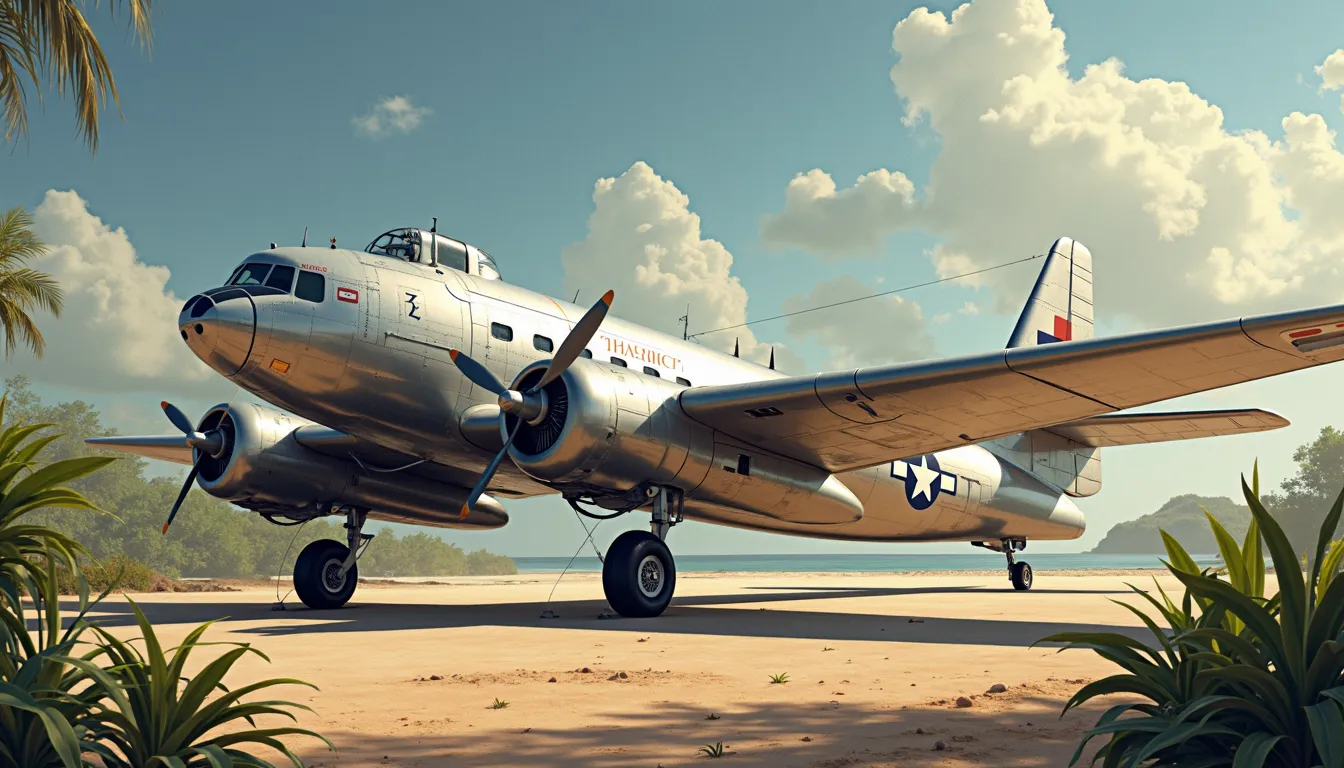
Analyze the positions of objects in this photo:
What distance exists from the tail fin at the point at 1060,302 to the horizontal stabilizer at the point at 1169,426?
2.07m

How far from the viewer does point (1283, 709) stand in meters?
3.00

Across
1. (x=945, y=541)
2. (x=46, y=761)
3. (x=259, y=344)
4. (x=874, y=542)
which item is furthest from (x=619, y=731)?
(x=945, y=541)

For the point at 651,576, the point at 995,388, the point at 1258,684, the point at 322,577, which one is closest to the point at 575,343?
the point at 651,576

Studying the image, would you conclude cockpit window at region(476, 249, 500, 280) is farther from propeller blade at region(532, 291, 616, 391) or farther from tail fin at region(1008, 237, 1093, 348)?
tail fin at region(1008, 237, 1093, 348)

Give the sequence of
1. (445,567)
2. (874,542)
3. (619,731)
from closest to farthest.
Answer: (619,731), (874,542), (445,567)

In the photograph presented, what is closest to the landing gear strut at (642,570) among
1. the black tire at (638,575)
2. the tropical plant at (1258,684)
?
the black tire at (638,575)

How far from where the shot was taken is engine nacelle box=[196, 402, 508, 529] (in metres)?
15.2

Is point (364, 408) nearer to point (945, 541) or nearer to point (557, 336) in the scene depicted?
point (557, 336)

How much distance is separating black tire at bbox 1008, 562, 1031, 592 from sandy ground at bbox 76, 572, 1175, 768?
377 inches

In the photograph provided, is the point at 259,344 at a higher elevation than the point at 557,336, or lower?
lower

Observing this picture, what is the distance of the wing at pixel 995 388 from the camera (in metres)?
10.3

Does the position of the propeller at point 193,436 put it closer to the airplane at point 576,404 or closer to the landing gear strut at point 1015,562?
the airplane at point 576,404

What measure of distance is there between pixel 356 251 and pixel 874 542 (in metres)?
10.7

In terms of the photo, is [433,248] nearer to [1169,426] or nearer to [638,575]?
[638,575]
